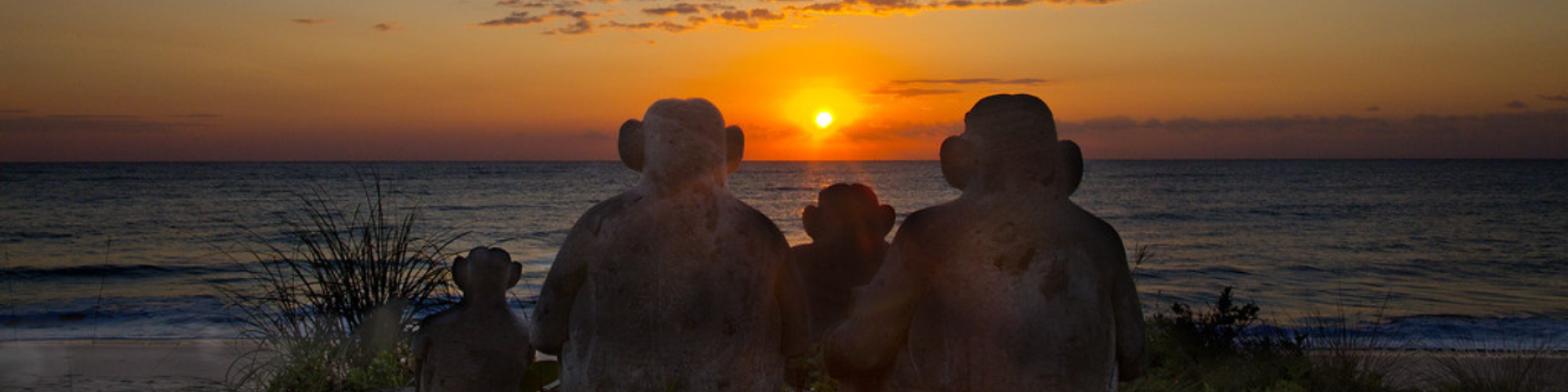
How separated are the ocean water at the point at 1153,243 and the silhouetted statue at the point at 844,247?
4.82m

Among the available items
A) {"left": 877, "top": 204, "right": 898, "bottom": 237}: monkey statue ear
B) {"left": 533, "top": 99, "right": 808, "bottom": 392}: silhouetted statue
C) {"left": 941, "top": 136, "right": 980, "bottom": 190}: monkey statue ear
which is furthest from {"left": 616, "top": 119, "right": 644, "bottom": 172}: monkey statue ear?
{"left": 877, "top": 204, "right": 898, "bottom": 237}: monkey statue ear

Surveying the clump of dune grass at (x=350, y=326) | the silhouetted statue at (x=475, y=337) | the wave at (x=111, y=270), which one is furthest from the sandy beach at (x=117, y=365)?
the wave at (x=111, y=270)

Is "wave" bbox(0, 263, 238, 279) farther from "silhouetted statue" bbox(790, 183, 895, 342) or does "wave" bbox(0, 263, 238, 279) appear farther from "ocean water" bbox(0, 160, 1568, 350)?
"silhouetted statue" bbox(790, 183, 895, 342)

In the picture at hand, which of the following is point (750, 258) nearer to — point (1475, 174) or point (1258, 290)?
point (1258, 290)

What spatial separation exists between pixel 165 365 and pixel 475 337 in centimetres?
711

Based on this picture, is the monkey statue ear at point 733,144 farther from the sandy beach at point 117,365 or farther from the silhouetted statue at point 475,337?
the sandy beach at point 117,365

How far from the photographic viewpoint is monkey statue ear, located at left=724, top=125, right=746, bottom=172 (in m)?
3.44

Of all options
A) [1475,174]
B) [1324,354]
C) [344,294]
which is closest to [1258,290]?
[1324,354]

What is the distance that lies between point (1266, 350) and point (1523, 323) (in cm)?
1111

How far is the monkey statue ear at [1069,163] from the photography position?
3053 mm

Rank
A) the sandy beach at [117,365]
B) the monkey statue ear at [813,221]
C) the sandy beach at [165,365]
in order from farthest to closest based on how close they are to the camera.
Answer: the sandy beach at [117,365]
the sandy beach at [165,365]
the monkey statue ear at [813,221]

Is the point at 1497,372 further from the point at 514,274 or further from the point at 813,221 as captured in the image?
the point at 514,274

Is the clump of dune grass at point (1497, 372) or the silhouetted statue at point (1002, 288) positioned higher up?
the silhouetted statue at point (1002, 288)

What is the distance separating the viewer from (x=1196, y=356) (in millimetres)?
7723
